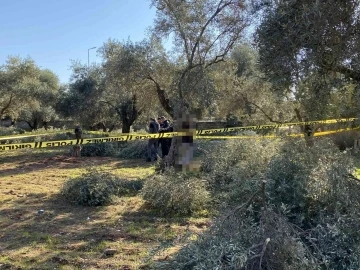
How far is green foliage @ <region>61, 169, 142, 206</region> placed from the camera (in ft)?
24.1

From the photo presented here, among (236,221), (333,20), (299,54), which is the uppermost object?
(333,20)

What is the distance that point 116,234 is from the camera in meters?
5.67

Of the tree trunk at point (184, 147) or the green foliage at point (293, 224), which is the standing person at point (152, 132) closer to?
the tree trunk at point (184, 147)

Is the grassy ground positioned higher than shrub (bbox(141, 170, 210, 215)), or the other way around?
shrub (bbox(141, 170, 210, 215))

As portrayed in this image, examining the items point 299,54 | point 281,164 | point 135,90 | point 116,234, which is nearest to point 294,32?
point 299,54

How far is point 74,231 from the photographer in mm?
5820

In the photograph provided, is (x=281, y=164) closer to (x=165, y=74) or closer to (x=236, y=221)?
(x=236, y=221)

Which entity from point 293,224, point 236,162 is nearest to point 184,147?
point 236,162

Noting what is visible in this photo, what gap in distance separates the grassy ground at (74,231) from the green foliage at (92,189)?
0.17 metres

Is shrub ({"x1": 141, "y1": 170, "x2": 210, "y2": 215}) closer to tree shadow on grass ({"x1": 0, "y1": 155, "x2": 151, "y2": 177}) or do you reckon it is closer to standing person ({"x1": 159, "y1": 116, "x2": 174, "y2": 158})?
standing person ({"x1": 159, "y1": 116, "x2": 174, "y2": 158})

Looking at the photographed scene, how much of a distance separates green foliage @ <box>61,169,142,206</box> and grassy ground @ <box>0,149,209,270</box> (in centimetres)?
17

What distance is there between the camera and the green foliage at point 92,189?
736 centimetres

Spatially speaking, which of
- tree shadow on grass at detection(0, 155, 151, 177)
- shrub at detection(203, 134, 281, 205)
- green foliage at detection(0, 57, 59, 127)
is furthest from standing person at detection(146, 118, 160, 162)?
green foliage at detection(0, 57, 59, 127)

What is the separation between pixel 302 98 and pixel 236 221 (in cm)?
204
